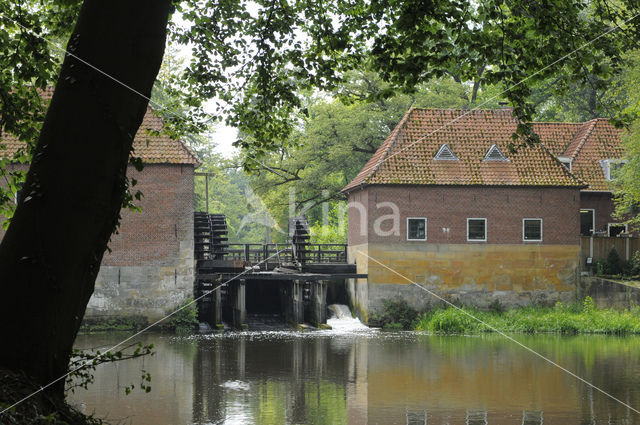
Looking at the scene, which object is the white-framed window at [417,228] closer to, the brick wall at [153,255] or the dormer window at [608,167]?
the brick wall at [153,255]

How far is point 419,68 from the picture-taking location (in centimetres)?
854

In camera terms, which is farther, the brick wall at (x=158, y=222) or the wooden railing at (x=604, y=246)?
the wooden railing at (x=604, y=246)

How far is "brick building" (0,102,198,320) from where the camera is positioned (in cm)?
2748

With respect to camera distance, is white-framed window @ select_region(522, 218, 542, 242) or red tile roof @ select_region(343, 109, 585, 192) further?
white-framed window @ select_region(522, 218, 542, 242)

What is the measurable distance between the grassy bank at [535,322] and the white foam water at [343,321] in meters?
2.11

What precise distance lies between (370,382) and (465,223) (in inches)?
590

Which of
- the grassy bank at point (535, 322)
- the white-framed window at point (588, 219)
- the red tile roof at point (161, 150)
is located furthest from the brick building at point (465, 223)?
the red tile roof at point (161, 150)

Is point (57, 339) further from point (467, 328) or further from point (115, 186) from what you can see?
point (467, 328)

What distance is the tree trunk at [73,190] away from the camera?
448 centimetres

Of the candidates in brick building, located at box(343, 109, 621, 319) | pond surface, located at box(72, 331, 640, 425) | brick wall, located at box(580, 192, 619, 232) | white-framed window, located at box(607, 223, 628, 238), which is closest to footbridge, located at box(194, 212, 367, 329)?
brick building, located at box(343, 109, 621, 319)

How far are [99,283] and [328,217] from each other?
59.8ft

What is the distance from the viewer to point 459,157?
3084 cm

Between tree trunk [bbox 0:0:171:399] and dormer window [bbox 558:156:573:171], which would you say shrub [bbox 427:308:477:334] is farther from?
tree trunk [bbox 0:0:171:399]

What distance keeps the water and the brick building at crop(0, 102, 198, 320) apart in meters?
2.51
